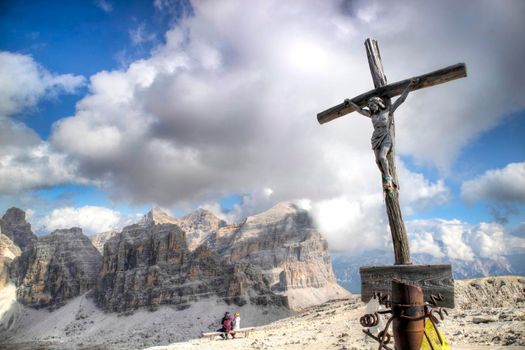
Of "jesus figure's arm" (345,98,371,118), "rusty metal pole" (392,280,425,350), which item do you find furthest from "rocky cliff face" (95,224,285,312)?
"rusty metal pole" (392,280,425,350)

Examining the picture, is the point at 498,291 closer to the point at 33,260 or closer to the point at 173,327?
the point at 173,327

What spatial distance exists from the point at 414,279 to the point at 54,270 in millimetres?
152405

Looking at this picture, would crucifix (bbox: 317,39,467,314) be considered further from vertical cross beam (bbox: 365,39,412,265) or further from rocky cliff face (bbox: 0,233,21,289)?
rocky cliff face (bbox: 0,233,21,289)

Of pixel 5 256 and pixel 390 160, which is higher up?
pixel 5 256

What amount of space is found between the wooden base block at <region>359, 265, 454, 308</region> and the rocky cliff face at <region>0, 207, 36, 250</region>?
200014 mm

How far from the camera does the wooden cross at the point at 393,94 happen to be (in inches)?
165

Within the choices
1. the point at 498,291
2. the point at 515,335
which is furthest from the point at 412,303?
the point at 498,291

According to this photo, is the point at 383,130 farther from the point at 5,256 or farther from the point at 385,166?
the point at 5,256

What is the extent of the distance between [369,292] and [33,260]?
156 meters

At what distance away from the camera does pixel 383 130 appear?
483 cm

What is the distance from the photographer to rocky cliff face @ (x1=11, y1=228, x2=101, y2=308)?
414 feet

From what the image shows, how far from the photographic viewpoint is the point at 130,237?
431 ft

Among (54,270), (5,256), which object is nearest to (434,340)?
(54,270)

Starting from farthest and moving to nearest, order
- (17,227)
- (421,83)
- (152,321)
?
(17,227), (152,321), (421,83)
